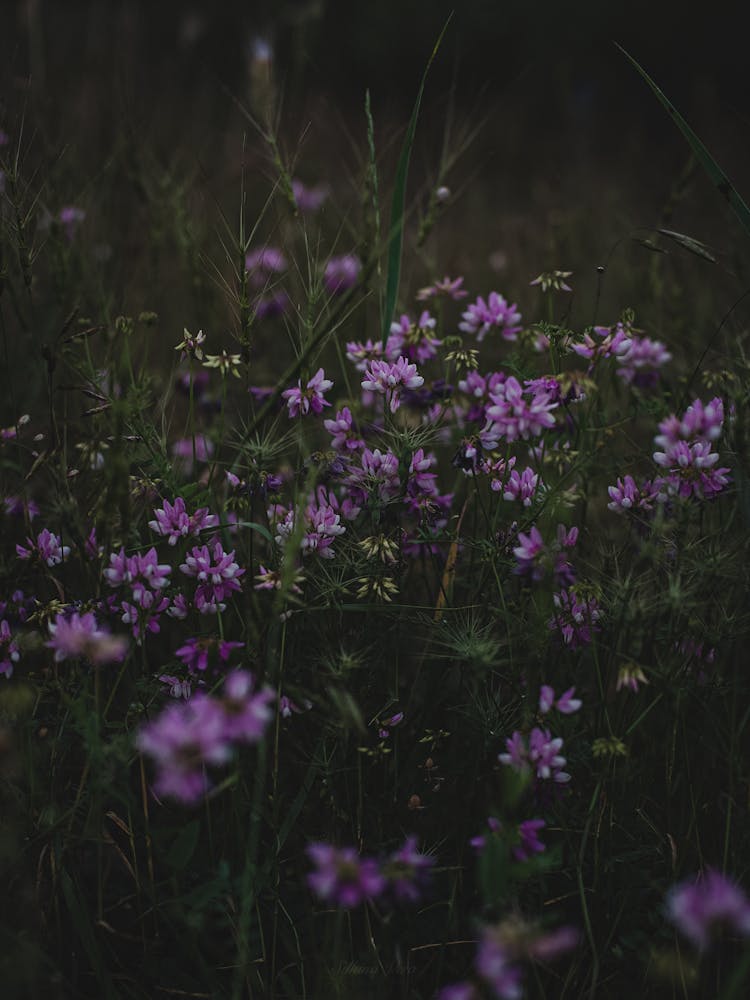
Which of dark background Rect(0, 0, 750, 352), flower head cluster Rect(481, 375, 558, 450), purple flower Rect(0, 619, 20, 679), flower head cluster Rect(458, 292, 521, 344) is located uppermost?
flower head cluster Rect(481, 375, 558, 450)

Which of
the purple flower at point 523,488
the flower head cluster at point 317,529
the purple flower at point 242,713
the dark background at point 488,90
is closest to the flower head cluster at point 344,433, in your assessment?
the flower head cluster at point 317,529

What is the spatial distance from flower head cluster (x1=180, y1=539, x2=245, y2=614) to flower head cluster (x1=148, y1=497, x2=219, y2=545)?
45 millimetres

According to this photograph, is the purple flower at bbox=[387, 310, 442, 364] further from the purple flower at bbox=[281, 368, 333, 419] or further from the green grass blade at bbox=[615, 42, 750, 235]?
the green grass blade at bbox=[615, 42, 750, 235]

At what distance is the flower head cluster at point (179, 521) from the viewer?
148 centimetres

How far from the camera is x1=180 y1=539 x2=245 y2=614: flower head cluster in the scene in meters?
1.42

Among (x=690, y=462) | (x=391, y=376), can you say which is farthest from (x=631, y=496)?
(x=391, y=376)

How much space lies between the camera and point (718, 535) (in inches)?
61.1

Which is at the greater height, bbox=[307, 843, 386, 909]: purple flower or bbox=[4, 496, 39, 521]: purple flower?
bbox=[307, 843, 386, 909]: purple flower

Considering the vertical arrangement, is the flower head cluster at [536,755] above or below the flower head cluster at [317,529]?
below

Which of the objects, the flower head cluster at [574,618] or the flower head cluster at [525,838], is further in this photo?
the flower head cluster at [574,618]

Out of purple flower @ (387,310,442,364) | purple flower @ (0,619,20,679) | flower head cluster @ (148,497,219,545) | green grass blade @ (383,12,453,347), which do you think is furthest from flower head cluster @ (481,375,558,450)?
purple flower @ (0,619,20,679)

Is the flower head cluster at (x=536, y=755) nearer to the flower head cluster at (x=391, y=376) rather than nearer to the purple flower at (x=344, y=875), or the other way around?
the purple flower at (x=344, y=875)

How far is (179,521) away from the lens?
1488 millimetres

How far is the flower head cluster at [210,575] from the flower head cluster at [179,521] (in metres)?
0.04
